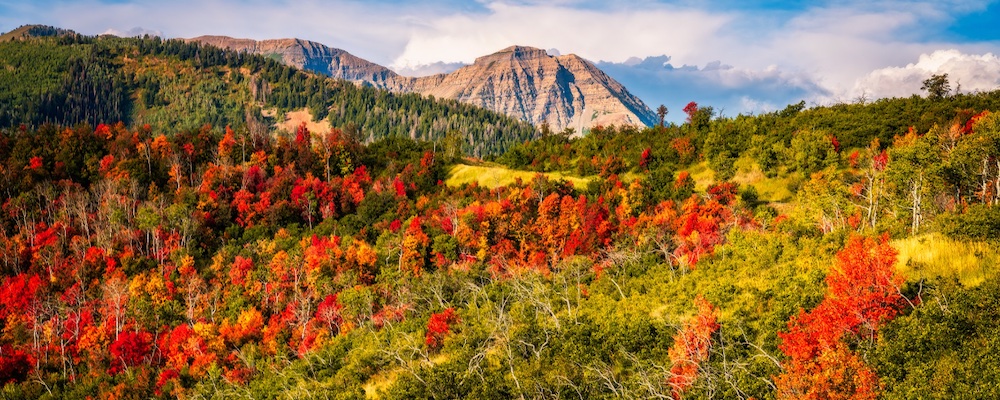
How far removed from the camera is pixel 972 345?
28500 millimetres

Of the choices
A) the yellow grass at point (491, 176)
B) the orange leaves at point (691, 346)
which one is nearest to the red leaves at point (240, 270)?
the yellow grass at point (491, 176)

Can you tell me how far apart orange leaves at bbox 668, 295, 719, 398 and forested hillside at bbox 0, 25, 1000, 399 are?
278mm

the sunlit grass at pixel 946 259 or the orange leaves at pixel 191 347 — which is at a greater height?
the sunlit grass at pixel 946 259

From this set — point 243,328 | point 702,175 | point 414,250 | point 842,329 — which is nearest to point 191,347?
point 243,328

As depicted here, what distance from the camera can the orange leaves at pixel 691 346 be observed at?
129 feet

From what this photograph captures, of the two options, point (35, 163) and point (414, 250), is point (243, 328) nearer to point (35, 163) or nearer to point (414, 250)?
point (414, 250)

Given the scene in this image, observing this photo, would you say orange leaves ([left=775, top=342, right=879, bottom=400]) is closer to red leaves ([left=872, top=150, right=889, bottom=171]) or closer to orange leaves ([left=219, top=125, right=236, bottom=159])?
red leaves ([left=872, top=150, right=889, bottom=171])

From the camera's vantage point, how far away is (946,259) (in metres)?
37.5

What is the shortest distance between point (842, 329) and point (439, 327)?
44.0 metres

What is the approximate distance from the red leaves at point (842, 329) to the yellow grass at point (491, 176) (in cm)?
8644

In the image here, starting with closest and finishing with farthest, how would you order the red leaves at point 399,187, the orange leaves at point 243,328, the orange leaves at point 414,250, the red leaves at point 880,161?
the red leaves at point 880,161
the orange leaves at point 243,328
the orange leaves at point 414,250
the red leaves at point 399,187

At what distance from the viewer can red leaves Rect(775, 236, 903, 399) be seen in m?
30.1

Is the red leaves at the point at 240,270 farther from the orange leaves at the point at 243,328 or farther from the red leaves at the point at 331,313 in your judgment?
the red leaves at the point at 331,313

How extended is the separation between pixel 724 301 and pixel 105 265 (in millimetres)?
113625
